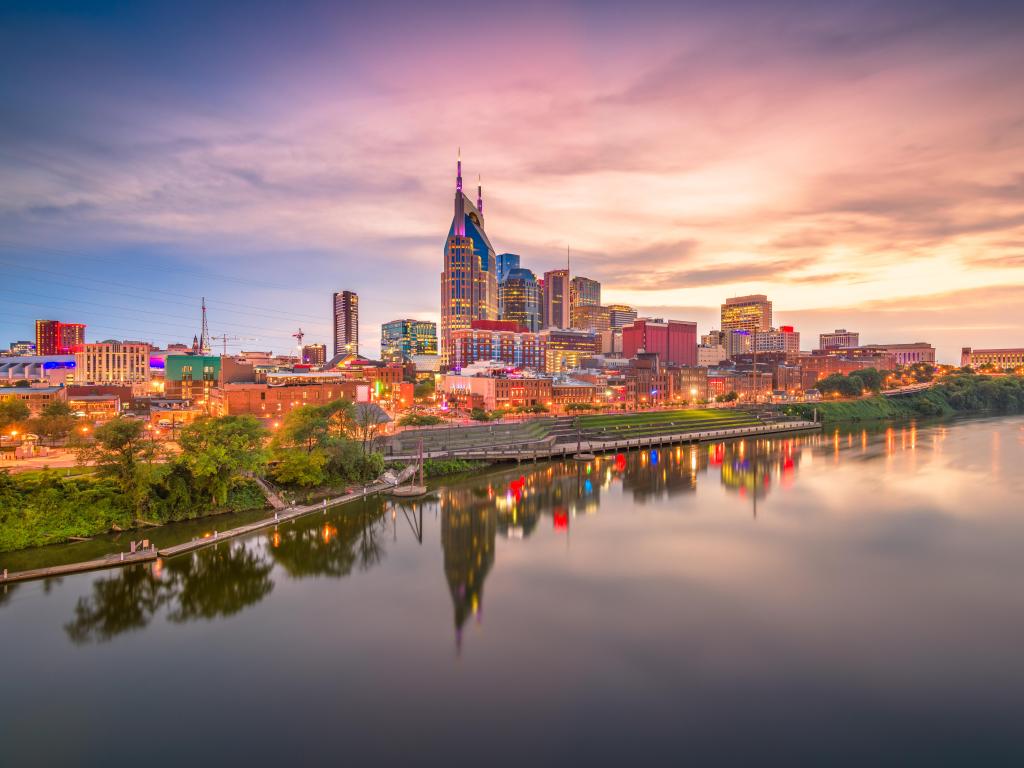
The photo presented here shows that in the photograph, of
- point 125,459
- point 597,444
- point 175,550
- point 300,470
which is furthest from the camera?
point 597,444

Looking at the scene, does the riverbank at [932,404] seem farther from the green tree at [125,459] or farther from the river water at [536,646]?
the green tree at [125,459]

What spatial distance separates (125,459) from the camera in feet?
118

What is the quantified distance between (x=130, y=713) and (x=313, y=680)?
19.6 ft

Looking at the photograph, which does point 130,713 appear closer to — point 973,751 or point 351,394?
point 973,751

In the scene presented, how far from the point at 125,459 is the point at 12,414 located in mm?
34736

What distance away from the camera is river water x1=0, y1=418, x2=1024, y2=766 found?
58.6 ft

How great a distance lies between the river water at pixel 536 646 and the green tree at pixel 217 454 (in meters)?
6.06

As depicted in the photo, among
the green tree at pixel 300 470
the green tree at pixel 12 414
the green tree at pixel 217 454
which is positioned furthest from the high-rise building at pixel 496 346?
the green tree at pixel 217 454

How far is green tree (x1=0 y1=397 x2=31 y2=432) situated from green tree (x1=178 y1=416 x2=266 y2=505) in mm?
32023

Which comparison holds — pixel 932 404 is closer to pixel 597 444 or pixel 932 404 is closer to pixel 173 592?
pixel 597 444

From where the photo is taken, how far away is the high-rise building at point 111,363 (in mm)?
133750

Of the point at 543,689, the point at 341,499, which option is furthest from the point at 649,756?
the point at 341,499

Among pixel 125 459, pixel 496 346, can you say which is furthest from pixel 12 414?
pixel 496 346

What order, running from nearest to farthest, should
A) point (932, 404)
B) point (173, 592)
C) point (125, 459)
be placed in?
point (173, 592) < point (125, 459) < point (932, 404)
